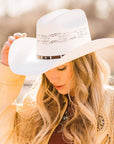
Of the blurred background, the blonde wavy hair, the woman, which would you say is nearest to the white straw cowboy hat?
the woman

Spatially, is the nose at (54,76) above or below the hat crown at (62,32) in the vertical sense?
below

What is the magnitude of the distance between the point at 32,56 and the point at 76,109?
1.14ft

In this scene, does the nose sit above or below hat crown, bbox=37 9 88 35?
below

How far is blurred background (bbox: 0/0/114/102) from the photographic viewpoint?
10.1 m

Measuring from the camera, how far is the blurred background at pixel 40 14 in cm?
1013

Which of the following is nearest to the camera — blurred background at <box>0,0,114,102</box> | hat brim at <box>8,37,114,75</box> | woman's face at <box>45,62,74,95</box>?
hat brim at <box>8,37,114,75</box>

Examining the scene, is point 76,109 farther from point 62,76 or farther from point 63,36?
point 63,36

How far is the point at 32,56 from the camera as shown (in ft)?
6.26

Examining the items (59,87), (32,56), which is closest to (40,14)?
(32,56)

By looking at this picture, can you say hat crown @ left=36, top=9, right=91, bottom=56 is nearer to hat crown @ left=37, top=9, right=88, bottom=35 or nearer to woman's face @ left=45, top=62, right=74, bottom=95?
hat crown @ left=37, top=9, right=88, bottom=35

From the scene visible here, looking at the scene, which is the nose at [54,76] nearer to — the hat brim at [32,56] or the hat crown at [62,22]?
the hat brim at [32,56]

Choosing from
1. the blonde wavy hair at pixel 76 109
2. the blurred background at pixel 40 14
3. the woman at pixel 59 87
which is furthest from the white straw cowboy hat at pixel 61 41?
the blurred background at pixel 40 14

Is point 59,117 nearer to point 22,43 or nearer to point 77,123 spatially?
point 77,123

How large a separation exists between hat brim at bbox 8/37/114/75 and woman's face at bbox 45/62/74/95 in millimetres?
91
